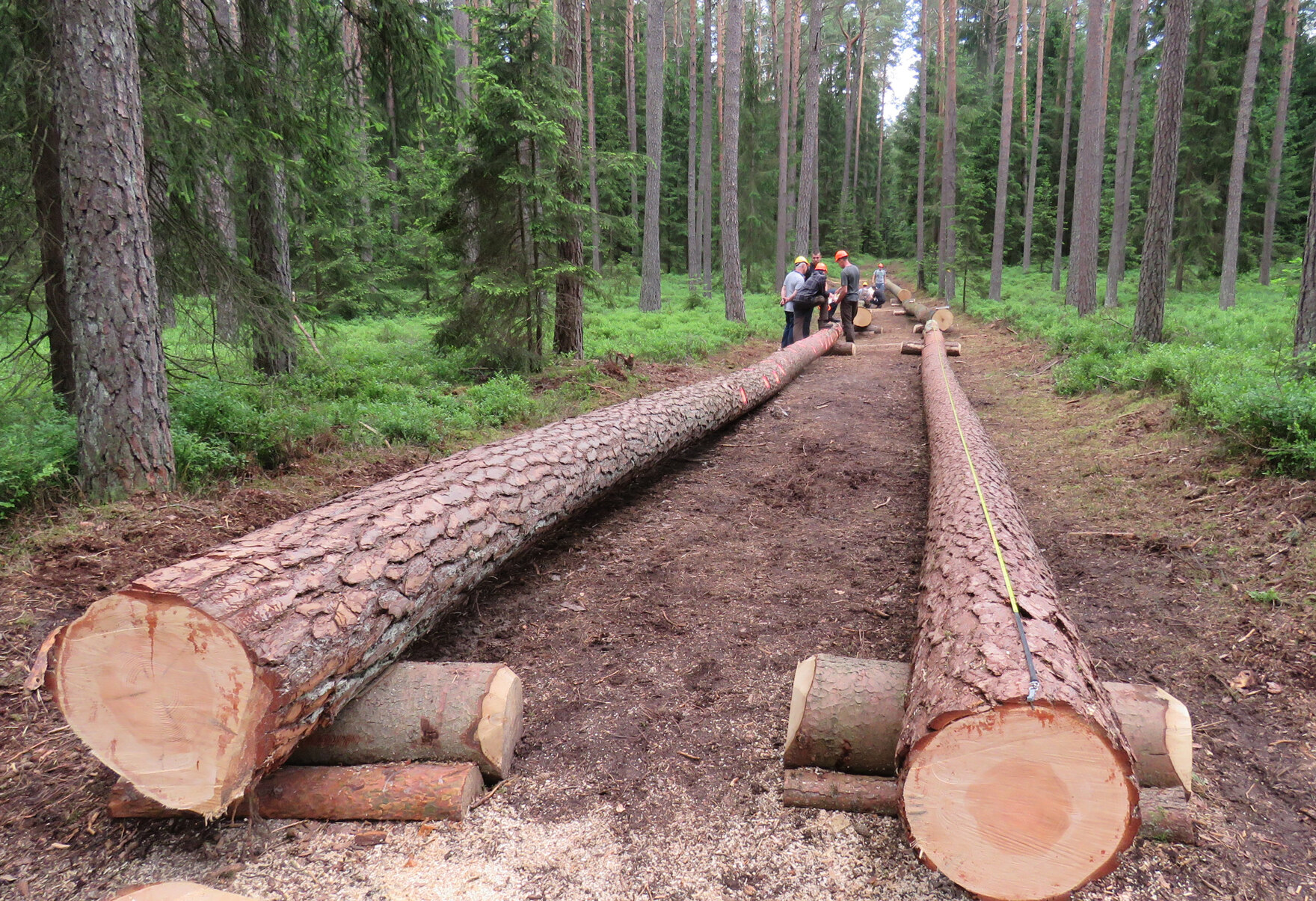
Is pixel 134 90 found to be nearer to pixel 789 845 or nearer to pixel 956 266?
pixel 789 845

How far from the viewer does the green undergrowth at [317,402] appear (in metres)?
4.62

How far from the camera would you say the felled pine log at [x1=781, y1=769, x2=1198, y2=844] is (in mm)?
2203

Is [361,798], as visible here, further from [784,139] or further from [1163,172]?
[784,139]

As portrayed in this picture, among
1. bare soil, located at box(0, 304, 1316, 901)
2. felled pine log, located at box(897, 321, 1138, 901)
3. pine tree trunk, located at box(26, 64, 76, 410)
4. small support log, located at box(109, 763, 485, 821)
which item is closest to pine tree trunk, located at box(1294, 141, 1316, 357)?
bare soil, located at box(0, 304, 1316, 901)

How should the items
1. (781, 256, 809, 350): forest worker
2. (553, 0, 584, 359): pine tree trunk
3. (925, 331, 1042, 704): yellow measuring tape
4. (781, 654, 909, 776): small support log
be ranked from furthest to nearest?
(781, 256, 809, 350): forest worker < (553, 0, 584, 359): pine tree trunk < (781, 654, 909, 776): small support log < (925, 331, 1042, 704): yellow measuring tape

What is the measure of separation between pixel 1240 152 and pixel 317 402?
74.8 feet

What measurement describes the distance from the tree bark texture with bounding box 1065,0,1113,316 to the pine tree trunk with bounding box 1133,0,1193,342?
5.66 m

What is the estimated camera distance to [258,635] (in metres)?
2.18

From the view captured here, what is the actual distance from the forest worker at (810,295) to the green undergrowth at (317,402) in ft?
Answer: 6.59

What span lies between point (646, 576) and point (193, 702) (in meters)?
2.62

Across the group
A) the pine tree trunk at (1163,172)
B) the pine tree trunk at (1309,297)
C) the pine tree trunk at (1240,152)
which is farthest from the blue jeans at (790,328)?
the pine tree trunk at (1240,152)

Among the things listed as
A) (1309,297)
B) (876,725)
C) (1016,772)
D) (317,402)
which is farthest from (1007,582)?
(317,402)

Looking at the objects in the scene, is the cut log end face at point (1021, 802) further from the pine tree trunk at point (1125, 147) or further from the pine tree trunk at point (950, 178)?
the pine tree trunk at point (950, 178)

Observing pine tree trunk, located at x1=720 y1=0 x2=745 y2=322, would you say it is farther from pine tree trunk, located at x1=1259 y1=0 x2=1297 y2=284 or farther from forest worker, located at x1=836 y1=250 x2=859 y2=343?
pine tree trunk, located at x1=1259 y1=0 x2=1297 y2=284
